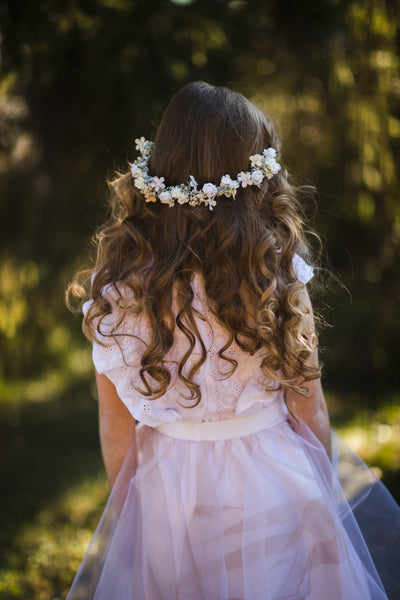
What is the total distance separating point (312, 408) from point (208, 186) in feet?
2.49

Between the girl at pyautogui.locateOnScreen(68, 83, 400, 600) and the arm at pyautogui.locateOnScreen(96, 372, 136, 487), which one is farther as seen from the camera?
the arm at pyautogui.locateOnScreen(96, 372, 136, 487)

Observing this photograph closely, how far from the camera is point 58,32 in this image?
10.2ft

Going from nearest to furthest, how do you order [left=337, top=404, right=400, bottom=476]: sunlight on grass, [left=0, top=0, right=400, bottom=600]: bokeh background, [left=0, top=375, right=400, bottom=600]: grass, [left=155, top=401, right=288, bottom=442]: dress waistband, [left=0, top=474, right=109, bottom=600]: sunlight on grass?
1. [left=155, top=401, right=288, bottom=442]: dress waistband
2. [left=0, top=474, right=109, bottom=600]: sunlight on grass
3. [left=0, top=375, right=400, bottom=600]: grass
4. [left=0, top=0, right=400, bottom=600]: bokeh background
5. [left=337, top=404, right=400, bottom=476]: sunlight on grass

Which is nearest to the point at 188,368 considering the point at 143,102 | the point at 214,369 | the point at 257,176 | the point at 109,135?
the point at 214,369

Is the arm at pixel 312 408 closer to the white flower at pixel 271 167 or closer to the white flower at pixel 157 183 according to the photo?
the white flower at pixel 271 167

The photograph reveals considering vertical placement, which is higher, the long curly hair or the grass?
the long curly hair

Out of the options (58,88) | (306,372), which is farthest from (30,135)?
(306,372)

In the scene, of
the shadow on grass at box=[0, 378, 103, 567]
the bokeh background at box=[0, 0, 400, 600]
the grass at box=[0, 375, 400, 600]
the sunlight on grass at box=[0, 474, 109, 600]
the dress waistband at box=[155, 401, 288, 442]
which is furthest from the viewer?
the shadow on grass at box=[0, 378, 103, 567]

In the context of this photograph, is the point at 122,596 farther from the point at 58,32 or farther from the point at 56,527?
the point at 58,32

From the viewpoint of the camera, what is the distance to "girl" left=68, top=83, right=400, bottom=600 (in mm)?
1454

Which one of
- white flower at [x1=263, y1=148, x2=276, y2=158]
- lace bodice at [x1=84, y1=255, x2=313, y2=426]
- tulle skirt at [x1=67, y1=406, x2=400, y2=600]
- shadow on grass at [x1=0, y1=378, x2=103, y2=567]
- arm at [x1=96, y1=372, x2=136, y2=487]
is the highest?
white flower at [x1=263, y1=148, x2=276, y2=158]

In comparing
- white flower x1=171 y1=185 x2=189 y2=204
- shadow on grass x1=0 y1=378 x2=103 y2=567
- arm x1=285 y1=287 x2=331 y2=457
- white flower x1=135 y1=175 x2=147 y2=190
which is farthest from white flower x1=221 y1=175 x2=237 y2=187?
shadow on grass x1=0 y1=378 x2=103 y2=567

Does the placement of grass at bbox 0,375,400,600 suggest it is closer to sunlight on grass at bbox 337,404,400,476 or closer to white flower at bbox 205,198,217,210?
sunlight on grass at bbox 337,404,400,476

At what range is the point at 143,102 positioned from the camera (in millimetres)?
3209
